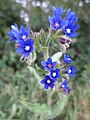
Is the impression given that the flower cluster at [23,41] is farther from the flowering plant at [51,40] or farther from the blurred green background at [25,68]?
the blurred green background at [25,68]

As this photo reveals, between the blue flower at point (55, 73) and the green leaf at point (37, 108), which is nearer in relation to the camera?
the blue flower at point (55, 73)

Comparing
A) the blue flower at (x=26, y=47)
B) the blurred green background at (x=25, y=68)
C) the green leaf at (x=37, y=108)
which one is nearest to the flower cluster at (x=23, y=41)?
the blue flower at (x=26, y=47)

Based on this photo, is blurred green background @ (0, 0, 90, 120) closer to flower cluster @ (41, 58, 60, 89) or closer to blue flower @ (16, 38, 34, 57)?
flower cluster @ (41, 58, 60, 89)

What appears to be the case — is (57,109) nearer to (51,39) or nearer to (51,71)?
(51,71)

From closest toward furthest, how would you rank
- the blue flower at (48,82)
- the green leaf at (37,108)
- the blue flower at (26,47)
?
1. the blue flower at (26,47)
2. the blue flower at (48,82)
3. the green leaf at (37,108)

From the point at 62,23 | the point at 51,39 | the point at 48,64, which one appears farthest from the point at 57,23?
the point at 48,64

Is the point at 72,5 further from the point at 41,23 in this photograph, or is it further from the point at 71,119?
the point at 71,119
